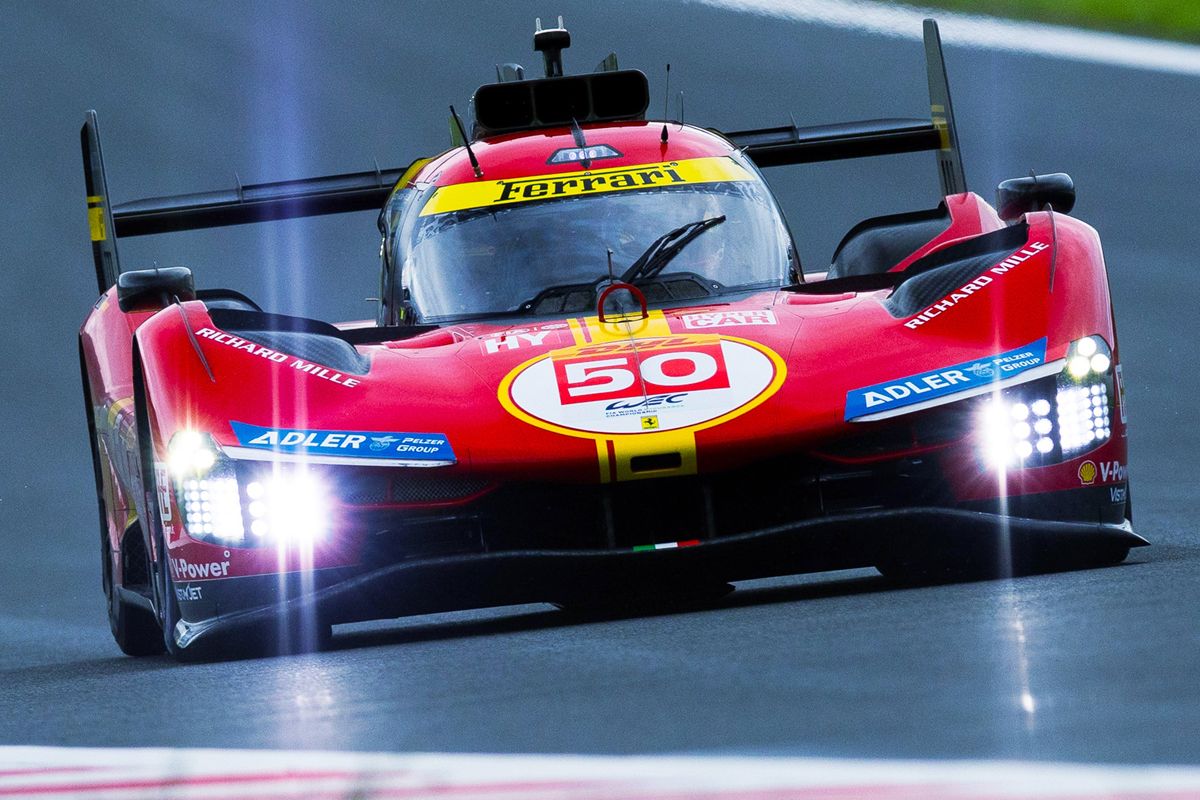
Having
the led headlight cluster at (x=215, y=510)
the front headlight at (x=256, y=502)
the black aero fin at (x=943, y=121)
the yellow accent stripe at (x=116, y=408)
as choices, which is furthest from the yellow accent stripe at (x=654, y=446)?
the black aero fin at (x=943, y=121)

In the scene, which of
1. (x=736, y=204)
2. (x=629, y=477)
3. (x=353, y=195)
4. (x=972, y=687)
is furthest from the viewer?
(x=353, y=195)

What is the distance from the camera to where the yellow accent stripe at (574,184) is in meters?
8.17

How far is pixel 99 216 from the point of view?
9289 millimetres

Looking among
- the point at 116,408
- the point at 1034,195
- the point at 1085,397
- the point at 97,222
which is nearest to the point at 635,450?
the point at 1085,397

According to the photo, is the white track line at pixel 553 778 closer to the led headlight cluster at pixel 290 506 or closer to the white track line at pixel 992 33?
the led headlight cluster at pixel 290 506

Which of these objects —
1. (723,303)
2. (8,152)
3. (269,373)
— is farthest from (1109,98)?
(269,373)

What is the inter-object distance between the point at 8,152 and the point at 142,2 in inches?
196

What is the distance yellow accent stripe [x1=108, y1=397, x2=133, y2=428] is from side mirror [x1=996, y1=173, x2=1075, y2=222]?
299 centimetres

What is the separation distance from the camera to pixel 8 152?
20281 mm

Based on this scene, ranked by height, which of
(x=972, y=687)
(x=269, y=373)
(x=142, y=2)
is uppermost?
(x=142, y=2)

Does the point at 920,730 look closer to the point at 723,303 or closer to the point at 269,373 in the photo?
the point at 269,373

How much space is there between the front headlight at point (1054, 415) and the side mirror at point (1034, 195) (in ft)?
5.01

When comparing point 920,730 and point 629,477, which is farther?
point 629,477

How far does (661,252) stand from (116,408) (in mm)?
1909
